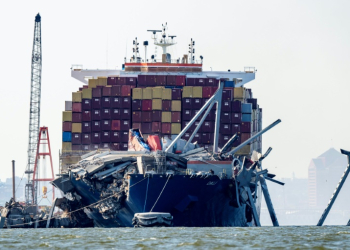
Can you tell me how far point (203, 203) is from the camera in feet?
250

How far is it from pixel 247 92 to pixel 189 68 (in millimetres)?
8939

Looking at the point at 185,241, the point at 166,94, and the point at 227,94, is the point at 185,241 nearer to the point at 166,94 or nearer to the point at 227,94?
the point at 166,94

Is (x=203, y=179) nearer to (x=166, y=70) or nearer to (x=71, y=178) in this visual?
(x=71, y=178)

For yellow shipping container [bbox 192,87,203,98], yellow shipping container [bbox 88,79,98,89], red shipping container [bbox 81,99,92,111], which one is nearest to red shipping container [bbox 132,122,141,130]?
red shipping container [bbox 81,99,92,111]

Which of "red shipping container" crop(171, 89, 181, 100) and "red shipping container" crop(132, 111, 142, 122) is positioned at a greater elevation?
"red shipping container" crop(171, 89, 181, 100)

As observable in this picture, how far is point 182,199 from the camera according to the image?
247ft

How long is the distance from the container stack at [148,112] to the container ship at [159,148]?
0.11m

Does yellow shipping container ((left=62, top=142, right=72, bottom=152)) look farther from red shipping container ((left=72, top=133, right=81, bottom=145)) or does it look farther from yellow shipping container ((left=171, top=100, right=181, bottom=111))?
yellow shipping container ((left=171, top=100, right=181, bottom=111))

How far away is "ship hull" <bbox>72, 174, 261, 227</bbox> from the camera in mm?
74688

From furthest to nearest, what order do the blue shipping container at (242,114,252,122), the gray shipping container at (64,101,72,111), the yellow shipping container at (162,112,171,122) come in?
the gray shipping container at (64,101,72,111) < the blue shipping container at (242,114,252,122) < the yellow shipping container at (162,112,171,122)

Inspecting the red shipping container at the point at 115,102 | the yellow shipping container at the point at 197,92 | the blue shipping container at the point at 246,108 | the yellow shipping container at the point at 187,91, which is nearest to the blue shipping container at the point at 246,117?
the blue shipping container at the point at 246,108

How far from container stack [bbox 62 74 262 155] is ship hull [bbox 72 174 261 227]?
26.3 m

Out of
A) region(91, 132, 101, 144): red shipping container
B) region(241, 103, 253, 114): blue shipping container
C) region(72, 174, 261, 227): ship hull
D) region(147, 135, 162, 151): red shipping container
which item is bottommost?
region(72, 174, 261, 227): ship hull

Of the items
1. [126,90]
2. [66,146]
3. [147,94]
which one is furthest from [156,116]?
[66,146]
